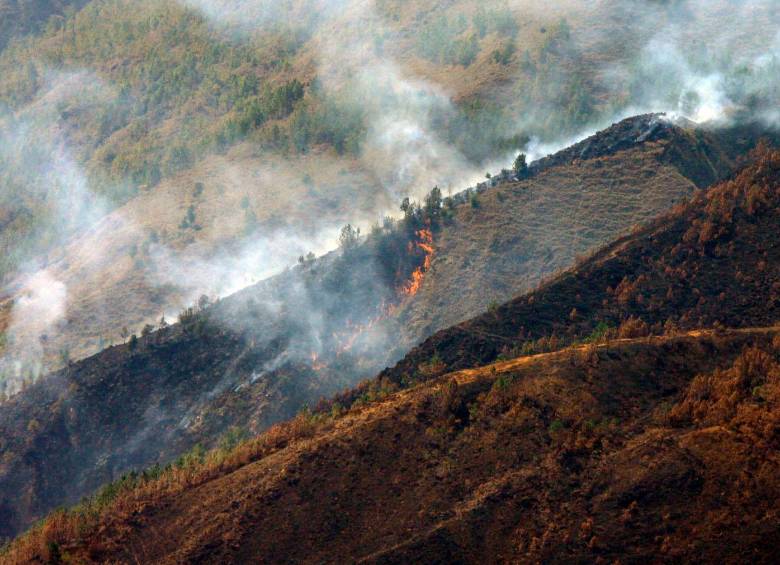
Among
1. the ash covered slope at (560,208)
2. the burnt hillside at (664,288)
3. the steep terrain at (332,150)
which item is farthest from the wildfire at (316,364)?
the steep terrain at (332,150)

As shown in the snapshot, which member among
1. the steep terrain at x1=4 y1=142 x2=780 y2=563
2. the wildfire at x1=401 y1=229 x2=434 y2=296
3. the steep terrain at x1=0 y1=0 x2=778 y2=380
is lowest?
the steep terrain at x1=4 y1=142 x2=780 y2=563

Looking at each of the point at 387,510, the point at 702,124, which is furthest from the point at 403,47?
the point at 387,510

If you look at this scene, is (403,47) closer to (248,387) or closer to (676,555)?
(248,387)

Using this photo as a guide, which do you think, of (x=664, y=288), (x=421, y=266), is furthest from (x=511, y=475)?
(x=421, y=266)

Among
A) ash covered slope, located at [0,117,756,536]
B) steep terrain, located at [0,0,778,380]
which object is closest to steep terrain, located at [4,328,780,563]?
ash covered slope, located at [0,117,756,536]

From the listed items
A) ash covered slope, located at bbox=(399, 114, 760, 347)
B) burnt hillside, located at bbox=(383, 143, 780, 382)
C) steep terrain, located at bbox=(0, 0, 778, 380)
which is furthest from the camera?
steep terrain, located at bbox=(0, 0, 778, 380)

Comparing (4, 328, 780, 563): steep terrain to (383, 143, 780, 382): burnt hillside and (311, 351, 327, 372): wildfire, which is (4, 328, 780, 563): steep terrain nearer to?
(383, 143, 780, 382): burnt hillside

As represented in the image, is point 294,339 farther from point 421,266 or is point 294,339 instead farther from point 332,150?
point 332,150

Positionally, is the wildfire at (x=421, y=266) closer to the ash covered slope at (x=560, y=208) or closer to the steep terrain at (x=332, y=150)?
the ash covered slope at (x=560, y=208)
